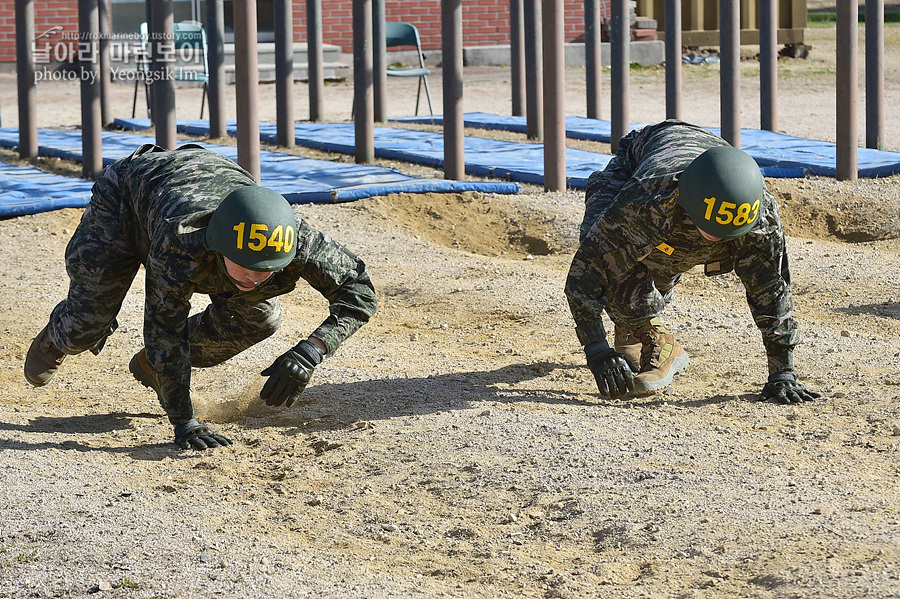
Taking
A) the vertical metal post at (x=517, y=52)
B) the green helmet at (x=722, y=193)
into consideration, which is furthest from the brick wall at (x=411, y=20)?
the green helmet at (x=722, y=193)

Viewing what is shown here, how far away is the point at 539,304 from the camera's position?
6.69 metres

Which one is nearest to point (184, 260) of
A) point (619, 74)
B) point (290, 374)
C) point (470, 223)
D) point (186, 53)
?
point (290, 374)

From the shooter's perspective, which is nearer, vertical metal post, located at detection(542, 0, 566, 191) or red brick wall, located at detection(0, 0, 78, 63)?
vertical metal post, located at detection(542, 0, 566, 191)

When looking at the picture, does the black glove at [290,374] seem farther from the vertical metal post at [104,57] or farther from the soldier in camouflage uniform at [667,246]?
the vertical metal post at [104,57]

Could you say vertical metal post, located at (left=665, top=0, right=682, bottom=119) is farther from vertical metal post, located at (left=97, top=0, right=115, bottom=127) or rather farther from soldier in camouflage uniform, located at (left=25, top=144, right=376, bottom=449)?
soldier in camouflage uniform, located at (left=25, top=144, right=376, bottom=449)

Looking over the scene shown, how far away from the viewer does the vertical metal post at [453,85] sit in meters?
9.40

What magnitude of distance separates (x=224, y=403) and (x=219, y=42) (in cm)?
738

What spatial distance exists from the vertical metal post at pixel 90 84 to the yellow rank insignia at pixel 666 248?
6.38m

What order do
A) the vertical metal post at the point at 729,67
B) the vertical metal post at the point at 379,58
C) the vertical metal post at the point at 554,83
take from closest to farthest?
the vertical metal post at the point at 554,83 → the vertical metal post at the point at 729,67 → the vertical metal post at the point at 379,58

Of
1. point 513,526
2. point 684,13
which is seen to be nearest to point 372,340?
point 513,526

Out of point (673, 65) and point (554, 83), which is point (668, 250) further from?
point (673, 65)

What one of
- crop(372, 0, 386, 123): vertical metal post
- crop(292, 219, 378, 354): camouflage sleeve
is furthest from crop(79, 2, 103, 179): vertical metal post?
crop(292, 219, 378, 354): camouflage sleeve

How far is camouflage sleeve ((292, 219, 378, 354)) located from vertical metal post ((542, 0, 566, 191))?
4912 mm

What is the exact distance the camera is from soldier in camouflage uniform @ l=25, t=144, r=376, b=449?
3916mm
